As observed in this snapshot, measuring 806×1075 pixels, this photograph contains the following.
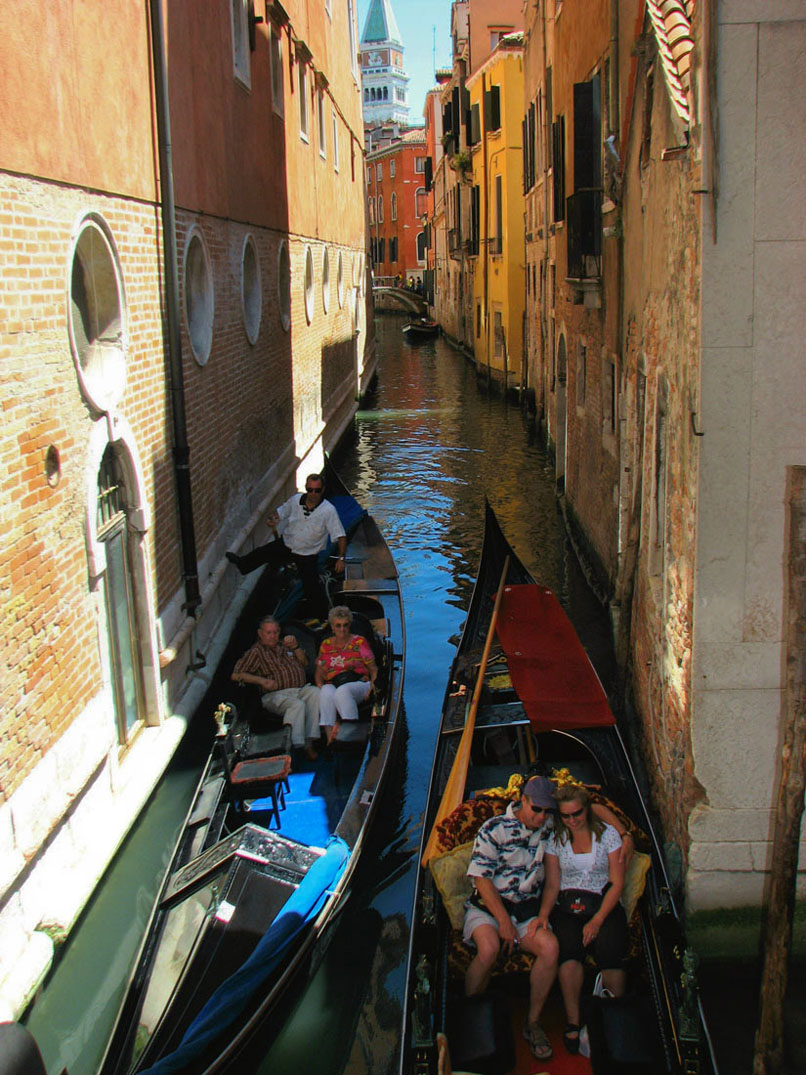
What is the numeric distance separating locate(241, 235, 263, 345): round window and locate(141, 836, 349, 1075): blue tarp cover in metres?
6.21

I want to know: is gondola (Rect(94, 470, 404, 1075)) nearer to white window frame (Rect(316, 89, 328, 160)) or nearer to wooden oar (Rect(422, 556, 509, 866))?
wooden oar (Rect(422, 556, 509, 866))

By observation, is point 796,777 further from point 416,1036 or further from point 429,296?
point 429,296

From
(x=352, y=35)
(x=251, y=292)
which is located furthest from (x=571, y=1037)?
(x=352, y=35)

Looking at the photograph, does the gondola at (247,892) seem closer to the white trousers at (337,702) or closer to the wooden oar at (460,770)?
the white trousers at (337,702)

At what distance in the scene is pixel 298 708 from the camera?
5867mm

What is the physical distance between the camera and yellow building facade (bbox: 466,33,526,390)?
21.6 meters

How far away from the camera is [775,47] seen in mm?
3795

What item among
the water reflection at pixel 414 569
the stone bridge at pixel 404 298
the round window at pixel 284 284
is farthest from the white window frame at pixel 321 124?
the stone bridge at pixel 404 298

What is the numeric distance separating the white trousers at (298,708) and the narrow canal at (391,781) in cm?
70

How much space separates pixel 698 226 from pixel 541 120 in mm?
11704

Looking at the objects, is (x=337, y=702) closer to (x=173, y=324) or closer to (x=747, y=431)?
(x=173, y=324)

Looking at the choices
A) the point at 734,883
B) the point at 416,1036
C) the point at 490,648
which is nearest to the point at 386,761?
the point at 490,648

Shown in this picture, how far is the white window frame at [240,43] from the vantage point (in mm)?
9117

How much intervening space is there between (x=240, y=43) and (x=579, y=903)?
8.09 meters
